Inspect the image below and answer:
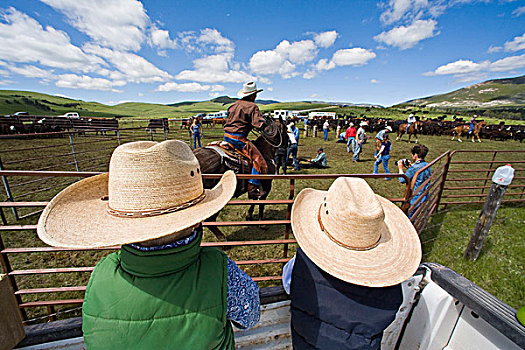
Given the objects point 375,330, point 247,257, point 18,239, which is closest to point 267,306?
point 375,330

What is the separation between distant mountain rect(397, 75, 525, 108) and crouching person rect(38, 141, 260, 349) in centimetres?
15327

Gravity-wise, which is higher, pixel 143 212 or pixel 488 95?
pixel 488 95

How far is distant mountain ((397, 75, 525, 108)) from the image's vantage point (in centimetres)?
12722

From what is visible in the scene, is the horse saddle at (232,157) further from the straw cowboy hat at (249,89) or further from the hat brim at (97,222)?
the hat brim at (97,222)

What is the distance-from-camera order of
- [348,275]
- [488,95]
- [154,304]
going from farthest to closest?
[488,95], [348,275], [154,304]

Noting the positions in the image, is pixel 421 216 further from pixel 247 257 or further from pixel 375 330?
pixel 375 330

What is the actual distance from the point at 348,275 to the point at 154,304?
0.93 m

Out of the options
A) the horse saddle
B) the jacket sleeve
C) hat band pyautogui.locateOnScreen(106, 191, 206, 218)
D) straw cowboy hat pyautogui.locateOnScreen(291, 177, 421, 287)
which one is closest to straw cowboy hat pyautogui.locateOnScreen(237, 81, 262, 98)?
the jacket sleeve

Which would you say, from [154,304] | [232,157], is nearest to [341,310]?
[154,304]

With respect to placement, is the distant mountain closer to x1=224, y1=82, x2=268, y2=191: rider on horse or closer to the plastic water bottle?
the plastic water bottle

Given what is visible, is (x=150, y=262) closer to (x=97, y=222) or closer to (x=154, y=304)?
(x=154, y=304)

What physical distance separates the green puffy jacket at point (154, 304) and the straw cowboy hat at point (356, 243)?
60cm

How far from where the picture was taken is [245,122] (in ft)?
14.6

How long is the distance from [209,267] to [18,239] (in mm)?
5475
